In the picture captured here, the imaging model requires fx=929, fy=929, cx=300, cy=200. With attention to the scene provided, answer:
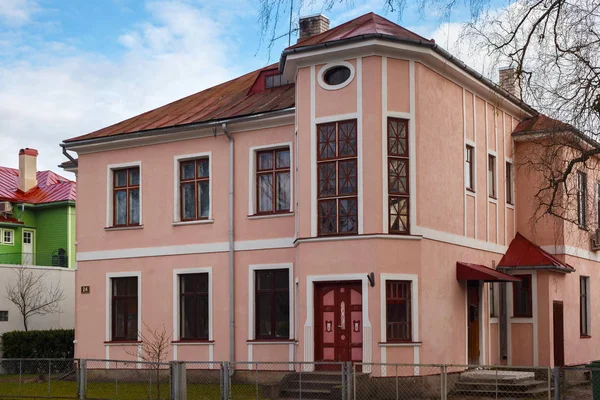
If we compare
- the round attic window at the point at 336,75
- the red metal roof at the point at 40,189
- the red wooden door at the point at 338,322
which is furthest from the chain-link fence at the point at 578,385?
the red metal roof at the point at 40,189

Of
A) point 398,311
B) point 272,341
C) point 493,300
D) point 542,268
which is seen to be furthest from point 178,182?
point 542,268

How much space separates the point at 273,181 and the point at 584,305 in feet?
35.9

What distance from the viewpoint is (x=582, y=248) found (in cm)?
2820

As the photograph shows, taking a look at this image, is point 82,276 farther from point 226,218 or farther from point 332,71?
point 332,71

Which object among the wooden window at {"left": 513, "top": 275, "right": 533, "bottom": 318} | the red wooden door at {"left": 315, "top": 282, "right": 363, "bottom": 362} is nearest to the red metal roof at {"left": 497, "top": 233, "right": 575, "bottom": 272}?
the wooden window at {"left": 513, "top": 275, "right": 533, "bottom": 318}

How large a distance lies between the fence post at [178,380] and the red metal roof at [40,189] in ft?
94.7

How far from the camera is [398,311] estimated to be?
69.2ft

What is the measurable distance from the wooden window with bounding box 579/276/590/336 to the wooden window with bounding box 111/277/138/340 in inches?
521

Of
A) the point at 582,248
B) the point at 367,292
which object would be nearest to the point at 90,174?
the point at 367,292

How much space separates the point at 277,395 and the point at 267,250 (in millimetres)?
4731

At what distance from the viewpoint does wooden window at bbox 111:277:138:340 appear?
2623 centimetres

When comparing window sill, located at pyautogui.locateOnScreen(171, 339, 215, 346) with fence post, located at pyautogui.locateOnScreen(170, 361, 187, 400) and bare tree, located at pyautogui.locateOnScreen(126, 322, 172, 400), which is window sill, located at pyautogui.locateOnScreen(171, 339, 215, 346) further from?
fence post, located at pyautogui.locateOnScreen(170, 361, 187, 400)

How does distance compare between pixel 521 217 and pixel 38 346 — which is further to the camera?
pixel 38 346

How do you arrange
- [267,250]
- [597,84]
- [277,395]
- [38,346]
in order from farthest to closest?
[38,346], [267,250], [277,395], [597,84]
